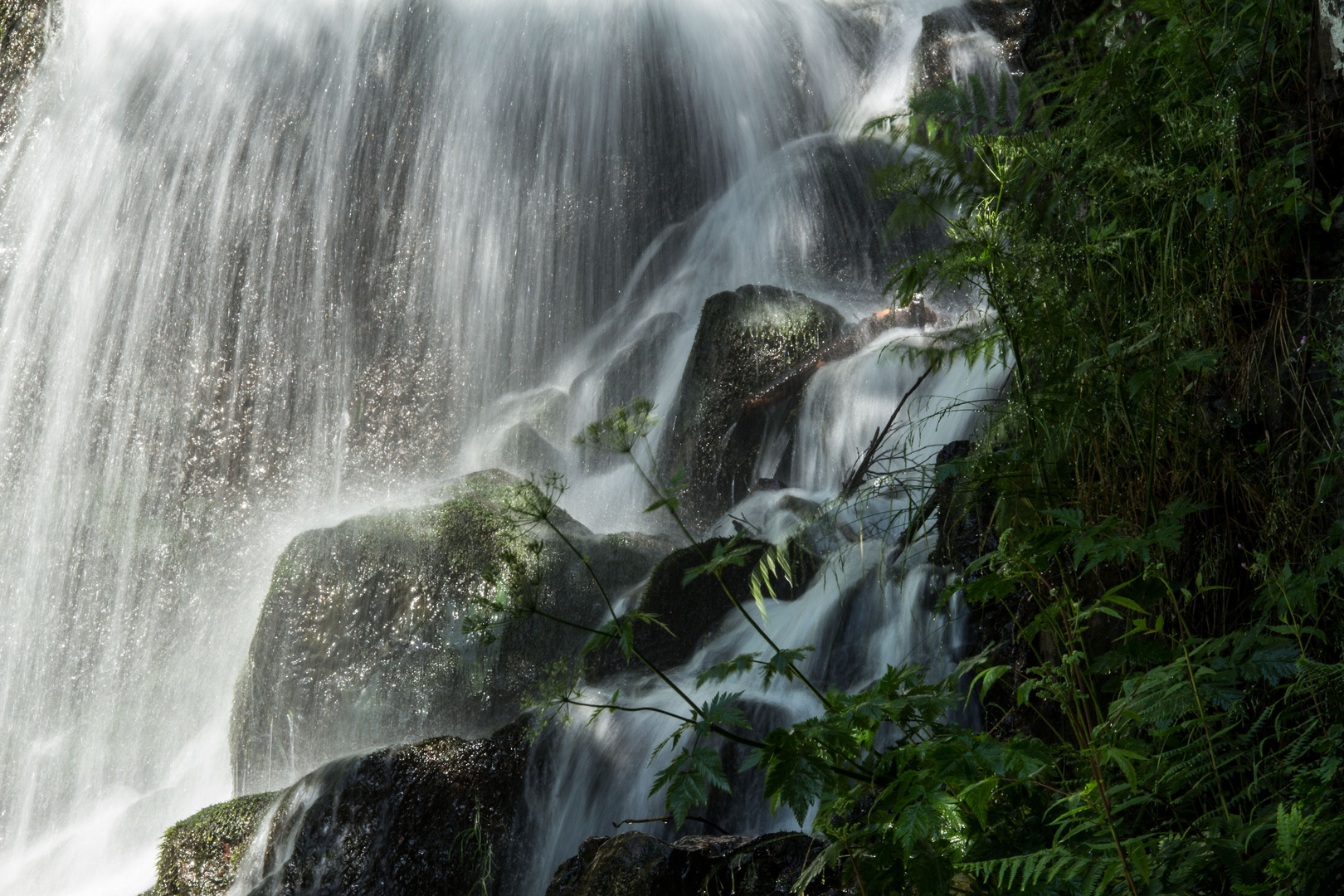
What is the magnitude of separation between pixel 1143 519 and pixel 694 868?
55.4 inches

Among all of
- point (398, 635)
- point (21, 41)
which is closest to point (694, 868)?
point (398, 635)

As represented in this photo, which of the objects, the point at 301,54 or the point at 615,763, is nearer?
the point at 615,763

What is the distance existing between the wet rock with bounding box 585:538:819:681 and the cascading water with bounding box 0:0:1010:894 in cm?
252

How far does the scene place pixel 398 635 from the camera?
19.5 feet

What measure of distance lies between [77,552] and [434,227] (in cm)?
455

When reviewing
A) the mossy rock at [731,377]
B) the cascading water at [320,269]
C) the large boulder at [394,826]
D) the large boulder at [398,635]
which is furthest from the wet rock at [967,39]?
the large boulder at [394,826]

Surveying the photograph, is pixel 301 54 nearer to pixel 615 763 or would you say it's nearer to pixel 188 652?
pixel 188 652

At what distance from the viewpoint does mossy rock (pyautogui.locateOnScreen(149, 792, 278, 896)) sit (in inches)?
196

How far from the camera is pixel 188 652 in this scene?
27.3 feet

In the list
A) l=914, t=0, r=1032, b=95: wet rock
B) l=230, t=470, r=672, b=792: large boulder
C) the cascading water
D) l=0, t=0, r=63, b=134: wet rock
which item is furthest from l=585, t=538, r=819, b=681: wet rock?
l=0, t=0, r=63, b=134: wet rock

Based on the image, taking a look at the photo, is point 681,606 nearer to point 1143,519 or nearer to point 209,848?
point 209,848

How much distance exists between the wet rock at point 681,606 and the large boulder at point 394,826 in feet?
2.72

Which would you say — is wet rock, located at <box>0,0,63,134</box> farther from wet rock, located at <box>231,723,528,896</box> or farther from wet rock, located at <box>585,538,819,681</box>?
wet rock, located at <box>585,538,819,681</box>

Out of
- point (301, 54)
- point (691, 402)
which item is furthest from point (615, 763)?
point (301, 54)
